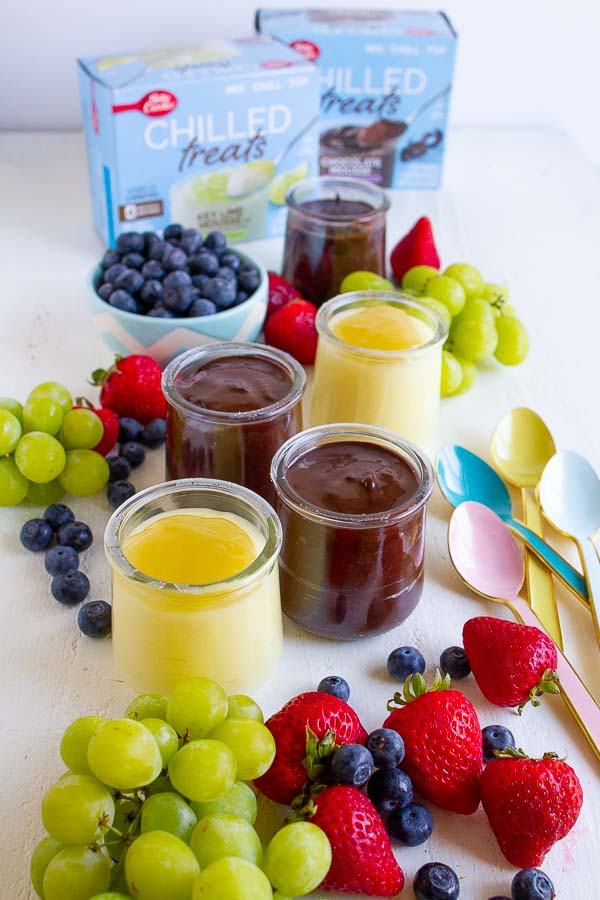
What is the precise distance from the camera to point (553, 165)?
2.10 meters

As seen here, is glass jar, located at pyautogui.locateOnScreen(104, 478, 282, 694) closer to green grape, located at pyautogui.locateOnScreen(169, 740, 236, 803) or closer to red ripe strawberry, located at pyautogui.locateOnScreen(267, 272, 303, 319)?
green grape, located at pyautogui.locateOnScreen(169, 740, 236, 803)

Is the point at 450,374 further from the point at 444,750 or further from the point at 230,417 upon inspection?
the point at 444,750

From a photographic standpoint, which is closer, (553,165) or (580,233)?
(580,233)

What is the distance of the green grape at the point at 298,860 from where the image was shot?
2.10 feet

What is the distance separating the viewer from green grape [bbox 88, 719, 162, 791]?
0.65m

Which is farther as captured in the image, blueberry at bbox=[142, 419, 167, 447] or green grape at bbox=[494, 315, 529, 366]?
green grape at bbox=[494, 315, 529, 366]

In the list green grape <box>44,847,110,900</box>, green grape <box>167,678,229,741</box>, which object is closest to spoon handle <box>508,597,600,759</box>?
green grape <box>167,678,229,741</box>

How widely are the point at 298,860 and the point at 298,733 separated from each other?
133 millimetres

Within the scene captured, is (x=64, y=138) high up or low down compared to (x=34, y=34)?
down

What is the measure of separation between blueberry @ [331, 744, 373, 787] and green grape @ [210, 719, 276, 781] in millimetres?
54

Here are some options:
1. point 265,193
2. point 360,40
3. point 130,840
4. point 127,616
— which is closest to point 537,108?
point 360,40

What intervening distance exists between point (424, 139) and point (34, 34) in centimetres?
86

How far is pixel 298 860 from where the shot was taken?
0.64 metres

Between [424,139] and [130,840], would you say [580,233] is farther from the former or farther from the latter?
[130,840]
